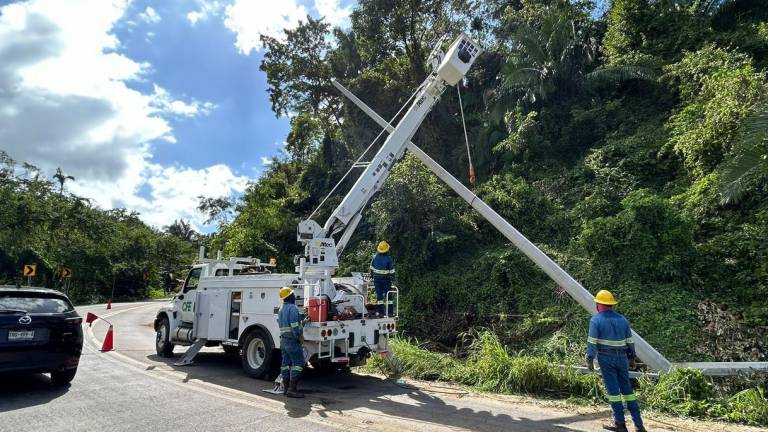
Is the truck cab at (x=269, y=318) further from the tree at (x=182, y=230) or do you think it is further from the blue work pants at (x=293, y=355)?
the tree at (x=182, y=230)

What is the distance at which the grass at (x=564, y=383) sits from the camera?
6000 millimetres

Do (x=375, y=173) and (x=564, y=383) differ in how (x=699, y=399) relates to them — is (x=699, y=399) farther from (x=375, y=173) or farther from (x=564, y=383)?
(x=375, y=173)

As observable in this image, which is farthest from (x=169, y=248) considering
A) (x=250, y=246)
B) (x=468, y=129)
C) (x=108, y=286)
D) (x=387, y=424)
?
(x=387, y=424)

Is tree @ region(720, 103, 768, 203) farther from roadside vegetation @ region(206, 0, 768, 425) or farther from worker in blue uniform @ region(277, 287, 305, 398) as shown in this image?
worker in blue uniform @ region(277, 287, 305, 398)

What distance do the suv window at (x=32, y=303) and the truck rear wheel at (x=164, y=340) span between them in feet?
11.1

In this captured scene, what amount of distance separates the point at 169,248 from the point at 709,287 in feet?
163

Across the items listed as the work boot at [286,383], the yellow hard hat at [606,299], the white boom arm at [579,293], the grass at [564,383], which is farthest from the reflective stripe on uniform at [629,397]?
the work boot at [286,383]

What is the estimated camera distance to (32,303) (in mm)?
6984

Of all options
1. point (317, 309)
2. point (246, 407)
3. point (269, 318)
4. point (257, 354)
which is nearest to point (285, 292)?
point (317, 309)

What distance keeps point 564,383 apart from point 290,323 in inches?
170

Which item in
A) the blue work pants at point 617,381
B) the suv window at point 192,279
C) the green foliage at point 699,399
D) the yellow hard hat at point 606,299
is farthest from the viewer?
the suv window at point 192,279

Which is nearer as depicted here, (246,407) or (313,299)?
(246,407)

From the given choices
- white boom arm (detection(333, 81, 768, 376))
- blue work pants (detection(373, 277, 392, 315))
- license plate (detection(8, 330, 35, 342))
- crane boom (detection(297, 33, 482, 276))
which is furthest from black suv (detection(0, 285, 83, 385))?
white boom arm (detection(333, 81, 768, 376))

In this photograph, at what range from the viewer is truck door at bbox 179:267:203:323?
10180mm
